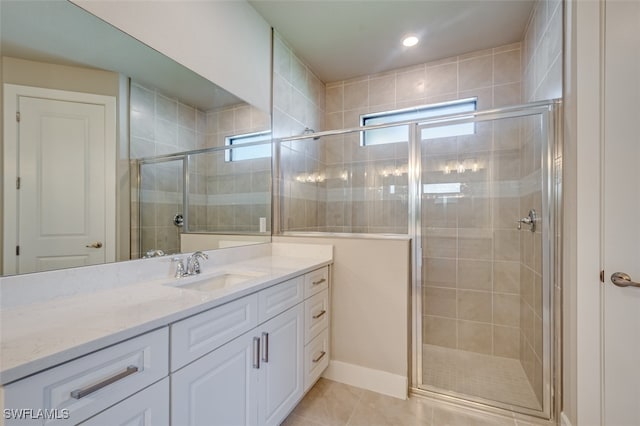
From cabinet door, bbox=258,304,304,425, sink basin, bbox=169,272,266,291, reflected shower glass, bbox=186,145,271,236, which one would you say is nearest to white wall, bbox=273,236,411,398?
cabinet door, bbox=258,304,304,425

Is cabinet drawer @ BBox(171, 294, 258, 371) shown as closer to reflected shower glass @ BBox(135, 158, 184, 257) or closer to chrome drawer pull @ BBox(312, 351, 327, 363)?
reflected shower glass @ BBox(135, 158, 184, 257)

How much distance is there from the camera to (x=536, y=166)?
183 cm

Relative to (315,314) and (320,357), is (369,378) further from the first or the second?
(315,314)

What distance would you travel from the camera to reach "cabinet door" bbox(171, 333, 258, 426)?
94 cm

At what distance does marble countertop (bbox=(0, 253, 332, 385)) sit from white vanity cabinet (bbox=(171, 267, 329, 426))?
64mm

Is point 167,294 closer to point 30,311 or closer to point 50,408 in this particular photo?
point 30,311

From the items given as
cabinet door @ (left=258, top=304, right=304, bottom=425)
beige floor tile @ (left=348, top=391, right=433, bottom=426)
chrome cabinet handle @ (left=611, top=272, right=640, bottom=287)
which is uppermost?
chrome cabinet handle @ (left=611, top=272, right=640, bottom=287)

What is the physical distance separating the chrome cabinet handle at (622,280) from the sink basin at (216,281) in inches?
65.9

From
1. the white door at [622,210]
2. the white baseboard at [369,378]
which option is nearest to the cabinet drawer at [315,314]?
the white baseboard at [369,378]

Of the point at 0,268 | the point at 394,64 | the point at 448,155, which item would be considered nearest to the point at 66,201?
the point at 0,268

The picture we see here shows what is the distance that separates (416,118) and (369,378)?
2313 mm

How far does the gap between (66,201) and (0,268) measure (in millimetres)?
295

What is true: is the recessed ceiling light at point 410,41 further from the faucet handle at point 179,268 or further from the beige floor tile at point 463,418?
the beige floor tile at point 463,418

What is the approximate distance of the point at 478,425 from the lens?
Answer: 1604mm
